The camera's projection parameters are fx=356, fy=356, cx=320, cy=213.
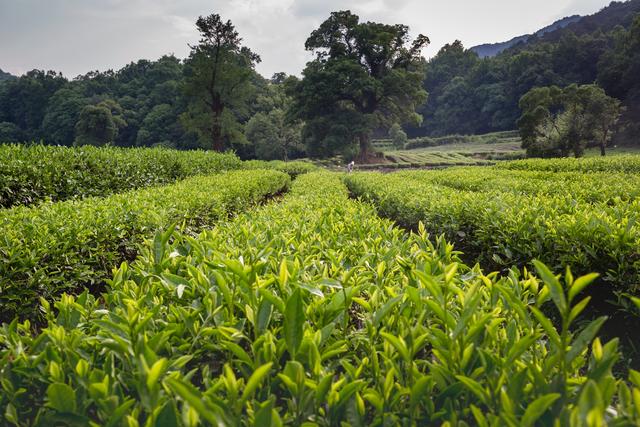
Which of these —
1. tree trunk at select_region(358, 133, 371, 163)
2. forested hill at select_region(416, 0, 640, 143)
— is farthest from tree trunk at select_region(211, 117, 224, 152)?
forested hill at select_region(416, 0, 640, 143)

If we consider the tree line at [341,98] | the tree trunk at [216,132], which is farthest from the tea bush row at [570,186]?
the tree line at [341,98]

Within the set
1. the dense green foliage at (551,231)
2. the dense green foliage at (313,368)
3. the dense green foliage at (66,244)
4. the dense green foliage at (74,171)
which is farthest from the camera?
the dense green foliage at (74,171)

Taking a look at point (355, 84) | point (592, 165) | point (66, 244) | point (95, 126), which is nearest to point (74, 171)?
point (66, 244)

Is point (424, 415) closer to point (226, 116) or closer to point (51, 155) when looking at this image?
point (51, 155)

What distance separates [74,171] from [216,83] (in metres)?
28.4

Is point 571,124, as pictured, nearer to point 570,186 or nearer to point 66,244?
point 570,186

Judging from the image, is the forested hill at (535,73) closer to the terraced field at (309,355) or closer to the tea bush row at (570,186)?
the tea bush row at (570,186)

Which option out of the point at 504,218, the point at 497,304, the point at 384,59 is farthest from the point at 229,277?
the point at 384,59

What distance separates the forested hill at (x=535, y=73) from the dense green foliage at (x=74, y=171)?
6158cm

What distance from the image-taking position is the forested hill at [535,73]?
52.3m

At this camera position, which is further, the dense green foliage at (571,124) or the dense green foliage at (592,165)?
the dense green foliage at (571,124)

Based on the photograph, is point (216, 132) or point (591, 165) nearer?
point (591, 165)

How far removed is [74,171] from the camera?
30.6 feet

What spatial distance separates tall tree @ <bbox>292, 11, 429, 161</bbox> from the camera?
153 feet
